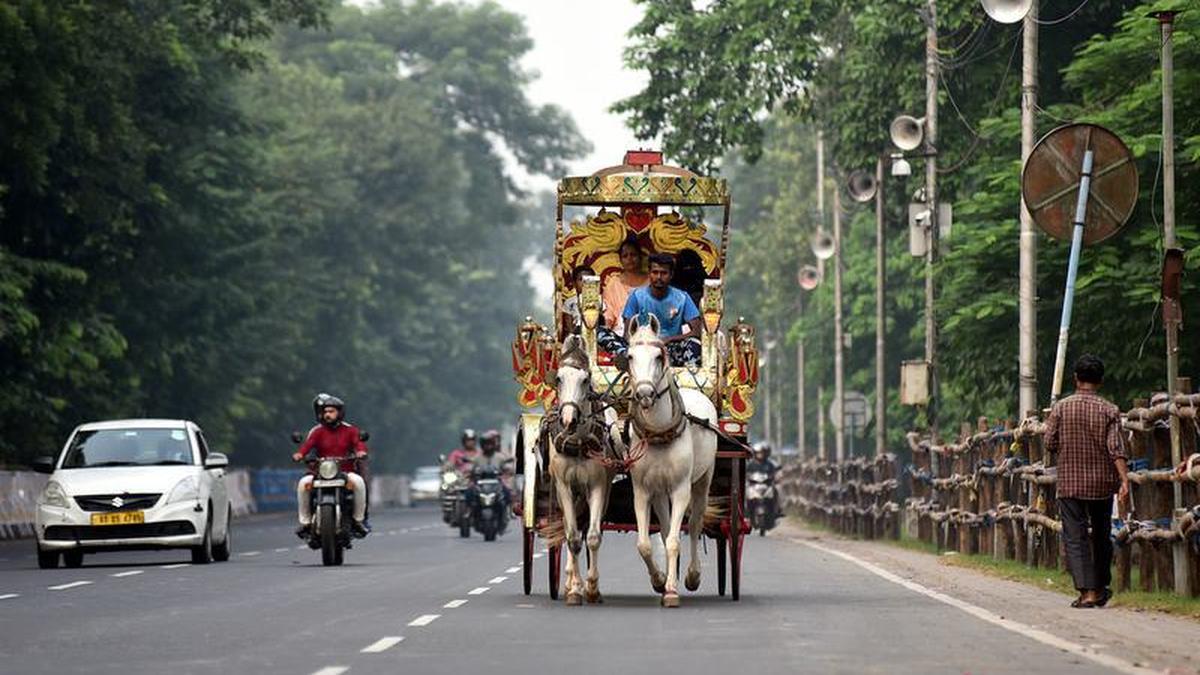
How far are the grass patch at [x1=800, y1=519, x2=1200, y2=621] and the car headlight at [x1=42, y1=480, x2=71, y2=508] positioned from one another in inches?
409

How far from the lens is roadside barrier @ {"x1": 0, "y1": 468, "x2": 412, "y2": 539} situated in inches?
1783

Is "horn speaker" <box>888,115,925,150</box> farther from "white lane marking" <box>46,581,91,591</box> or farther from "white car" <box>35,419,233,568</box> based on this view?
"white lane marking" <box>46,581,91,591</box>

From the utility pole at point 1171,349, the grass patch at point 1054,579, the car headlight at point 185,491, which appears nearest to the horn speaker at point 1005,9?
the utility pole at point 1171,349

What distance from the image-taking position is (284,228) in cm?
7194

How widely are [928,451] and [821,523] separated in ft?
65.3

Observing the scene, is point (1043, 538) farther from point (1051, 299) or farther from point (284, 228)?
point (284, 228)

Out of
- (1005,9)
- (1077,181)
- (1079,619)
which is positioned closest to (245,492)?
(1005,9)

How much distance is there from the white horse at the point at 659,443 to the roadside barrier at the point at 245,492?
18241mm

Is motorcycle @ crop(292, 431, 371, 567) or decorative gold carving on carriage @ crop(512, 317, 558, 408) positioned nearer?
decorative gold carving on carriage @ crop(512, 317, 558, 408)

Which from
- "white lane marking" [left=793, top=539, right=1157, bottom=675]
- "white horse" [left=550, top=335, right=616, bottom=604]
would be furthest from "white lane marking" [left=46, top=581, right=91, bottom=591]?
"white lane marking" [left=793, top=539, right=1157, bottom=675]

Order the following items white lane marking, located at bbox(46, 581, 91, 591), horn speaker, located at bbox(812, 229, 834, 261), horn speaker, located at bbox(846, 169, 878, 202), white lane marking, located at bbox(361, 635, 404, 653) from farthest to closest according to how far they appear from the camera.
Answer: horn speaker, located at bbox(812, 229, 834, 261)
horn speaker, located at bbox(846, 169, 878, 202)
white lane marking, located at bbox(46, 581, 91, 591)
white lane marking, located at bbox(361, 635, 404, 653)

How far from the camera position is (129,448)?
32500 mm

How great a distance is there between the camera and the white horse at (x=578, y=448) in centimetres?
2059

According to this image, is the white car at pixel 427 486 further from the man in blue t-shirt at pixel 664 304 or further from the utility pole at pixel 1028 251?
the man in blue t-shirt at pixel 664 304
